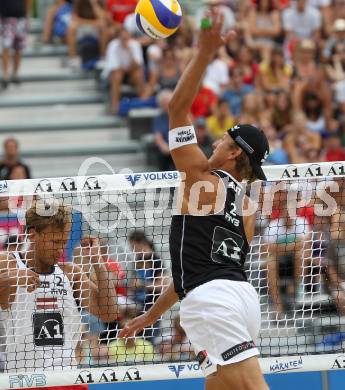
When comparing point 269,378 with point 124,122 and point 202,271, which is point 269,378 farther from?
point 124,122

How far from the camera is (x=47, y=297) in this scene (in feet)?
22.2

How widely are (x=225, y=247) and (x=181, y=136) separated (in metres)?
0.74

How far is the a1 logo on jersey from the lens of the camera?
6824 mm

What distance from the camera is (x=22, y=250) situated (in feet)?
22.9

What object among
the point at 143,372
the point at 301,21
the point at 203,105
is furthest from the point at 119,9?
the point at 143,372

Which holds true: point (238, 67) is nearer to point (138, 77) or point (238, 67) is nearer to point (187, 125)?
point (138, 77)

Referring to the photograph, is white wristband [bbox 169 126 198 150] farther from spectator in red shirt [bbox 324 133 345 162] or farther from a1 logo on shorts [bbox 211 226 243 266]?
spectator in red shirt [bbox 324 133 345 162]

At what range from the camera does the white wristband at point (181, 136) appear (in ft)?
19.0

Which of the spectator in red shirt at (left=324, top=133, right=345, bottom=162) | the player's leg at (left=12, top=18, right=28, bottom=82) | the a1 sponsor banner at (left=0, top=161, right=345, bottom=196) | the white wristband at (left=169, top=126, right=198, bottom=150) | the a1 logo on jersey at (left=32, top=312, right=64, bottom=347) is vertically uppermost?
the player's leg at (left=12, top=18, right=28, bottom=82)

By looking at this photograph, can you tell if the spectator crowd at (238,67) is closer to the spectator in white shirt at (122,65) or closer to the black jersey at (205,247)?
the spectator in white shirt at (122,65)

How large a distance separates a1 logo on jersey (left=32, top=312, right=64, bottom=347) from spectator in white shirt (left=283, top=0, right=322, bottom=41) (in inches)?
417

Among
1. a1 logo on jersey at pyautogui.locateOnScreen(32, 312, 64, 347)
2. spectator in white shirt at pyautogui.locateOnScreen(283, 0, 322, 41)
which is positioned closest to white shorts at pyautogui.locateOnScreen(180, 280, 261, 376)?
a1 logo on jersey at pyautogui.locateOnScreen(32, 312, 64, 347)

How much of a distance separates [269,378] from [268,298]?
3.45ft

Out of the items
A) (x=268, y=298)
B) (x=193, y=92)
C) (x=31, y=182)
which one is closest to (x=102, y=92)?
(x=268, y=298)
